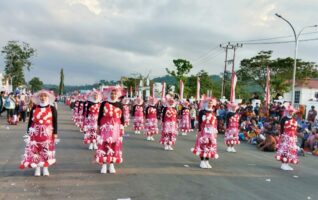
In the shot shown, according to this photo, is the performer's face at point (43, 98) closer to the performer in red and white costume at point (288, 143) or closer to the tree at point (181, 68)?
the performer in red and white costume at point (288, 143)

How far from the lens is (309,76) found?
175 ft

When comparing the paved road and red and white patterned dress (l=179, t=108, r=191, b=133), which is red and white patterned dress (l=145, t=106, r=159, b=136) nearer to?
red and white patterned dress (l=179, t=108, r=191, b=133)

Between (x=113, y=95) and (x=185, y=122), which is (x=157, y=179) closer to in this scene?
(x=113, y=95)

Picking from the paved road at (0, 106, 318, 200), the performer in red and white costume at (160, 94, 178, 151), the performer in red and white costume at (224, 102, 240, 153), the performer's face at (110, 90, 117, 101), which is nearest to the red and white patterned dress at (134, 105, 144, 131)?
the performer in red and white costume at (160, 94, 178, 151)

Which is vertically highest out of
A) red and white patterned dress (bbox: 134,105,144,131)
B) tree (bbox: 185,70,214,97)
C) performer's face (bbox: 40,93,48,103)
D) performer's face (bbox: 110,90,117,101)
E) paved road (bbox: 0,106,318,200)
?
tree (bbox: 185,70,214,97)

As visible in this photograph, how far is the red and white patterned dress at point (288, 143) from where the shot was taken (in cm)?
1218

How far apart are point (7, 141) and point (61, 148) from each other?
111 inches

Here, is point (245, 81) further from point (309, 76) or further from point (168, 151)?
point (168, 151)

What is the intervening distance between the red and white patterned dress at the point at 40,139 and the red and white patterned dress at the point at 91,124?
4834 mm

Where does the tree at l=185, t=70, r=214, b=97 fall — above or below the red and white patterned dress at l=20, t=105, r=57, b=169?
above

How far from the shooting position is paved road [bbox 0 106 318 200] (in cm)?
791

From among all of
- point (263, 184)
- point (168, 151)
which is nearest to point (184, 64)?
point (168, 151)

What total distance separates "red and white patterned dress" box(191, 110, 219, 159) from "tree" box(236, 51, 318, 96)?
40459 millimetres

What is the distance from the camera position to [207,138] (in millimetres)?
11641
